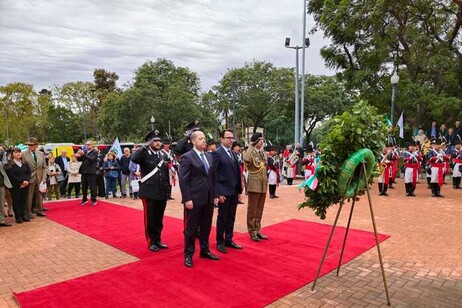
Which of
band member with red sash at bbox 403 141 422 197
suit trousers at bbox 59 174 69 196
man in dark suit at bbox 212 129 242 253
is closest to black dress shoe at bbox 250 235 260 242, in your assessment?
man in dark suit at bbox 212 129 242 253

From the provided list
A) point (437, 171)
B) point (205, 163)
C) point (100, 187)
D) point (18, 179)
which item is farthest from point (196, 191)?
point (437, 171)

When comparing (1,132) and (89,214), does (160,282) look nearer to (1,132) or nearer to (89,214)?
A: (89,214)

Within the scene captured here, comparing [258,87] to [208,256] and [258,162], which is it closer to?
[258,162]

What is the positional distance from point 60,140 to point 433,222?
50.9 metres

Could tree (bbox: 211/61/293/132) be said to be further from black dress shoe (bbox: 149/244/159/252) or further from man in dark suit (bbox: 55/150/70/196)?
black dress shoe (bbox: 149/244/159/252)

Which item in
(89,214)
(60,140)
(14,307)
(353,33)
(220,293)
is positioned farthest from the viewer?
(60,140)

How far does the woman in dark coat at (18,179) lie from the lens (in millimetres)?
7870

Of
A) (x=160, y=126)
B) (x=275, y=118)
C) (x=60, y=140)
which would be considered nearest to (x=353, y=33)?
(x=160, y=126)

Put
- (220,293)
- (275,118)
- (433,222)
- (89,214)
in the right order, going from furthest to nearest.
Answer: (275,118) → (89,214) → (433,222) → (220,293)

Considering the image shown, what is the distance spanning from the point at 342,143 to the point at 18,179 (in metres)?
6.96

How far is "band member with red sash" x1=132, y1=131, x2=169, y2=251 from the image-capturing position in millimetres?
5832

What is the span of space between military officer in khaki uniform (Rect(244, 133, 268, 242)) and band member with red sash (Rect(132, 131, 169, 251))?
1457mm

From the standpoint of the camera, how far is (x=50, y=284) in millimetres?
4422

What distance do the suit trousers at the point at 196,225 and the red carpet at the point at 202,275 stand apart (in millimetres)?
222
